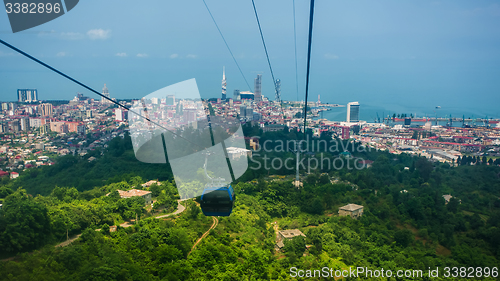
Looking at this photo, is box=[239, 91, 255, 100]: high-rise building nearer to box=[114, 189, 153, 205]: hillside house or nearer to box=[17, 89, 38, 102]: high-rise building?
box=[17, 89, 38, 102]: high-rise building

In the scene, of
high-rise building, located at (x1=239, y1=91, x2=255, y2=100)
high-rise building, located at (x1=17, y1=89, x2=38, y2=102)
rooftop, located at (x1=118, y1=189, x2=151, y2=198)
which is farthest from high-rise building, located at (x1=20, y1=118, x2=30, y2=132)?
high-rise building, located at (x1=239, y1=91, x2=255, y2=100)

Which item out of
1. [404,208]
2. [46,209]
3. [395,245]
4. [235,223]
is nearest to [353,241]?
[395,245]

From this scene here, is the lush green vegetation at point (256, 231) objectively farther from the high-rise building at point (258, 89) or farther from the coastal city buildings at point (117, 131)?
the high-rise building at point (258, 89)

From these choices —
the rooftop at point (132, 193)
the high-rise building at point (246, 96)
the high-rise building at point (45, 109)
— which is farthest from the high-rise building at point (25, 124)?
the high-rise building at point (246, 96)

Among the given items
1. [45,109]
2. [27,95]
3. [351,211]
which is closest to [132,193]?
[351,211]

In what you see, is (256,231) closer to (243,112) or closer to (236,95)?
(243,112)
